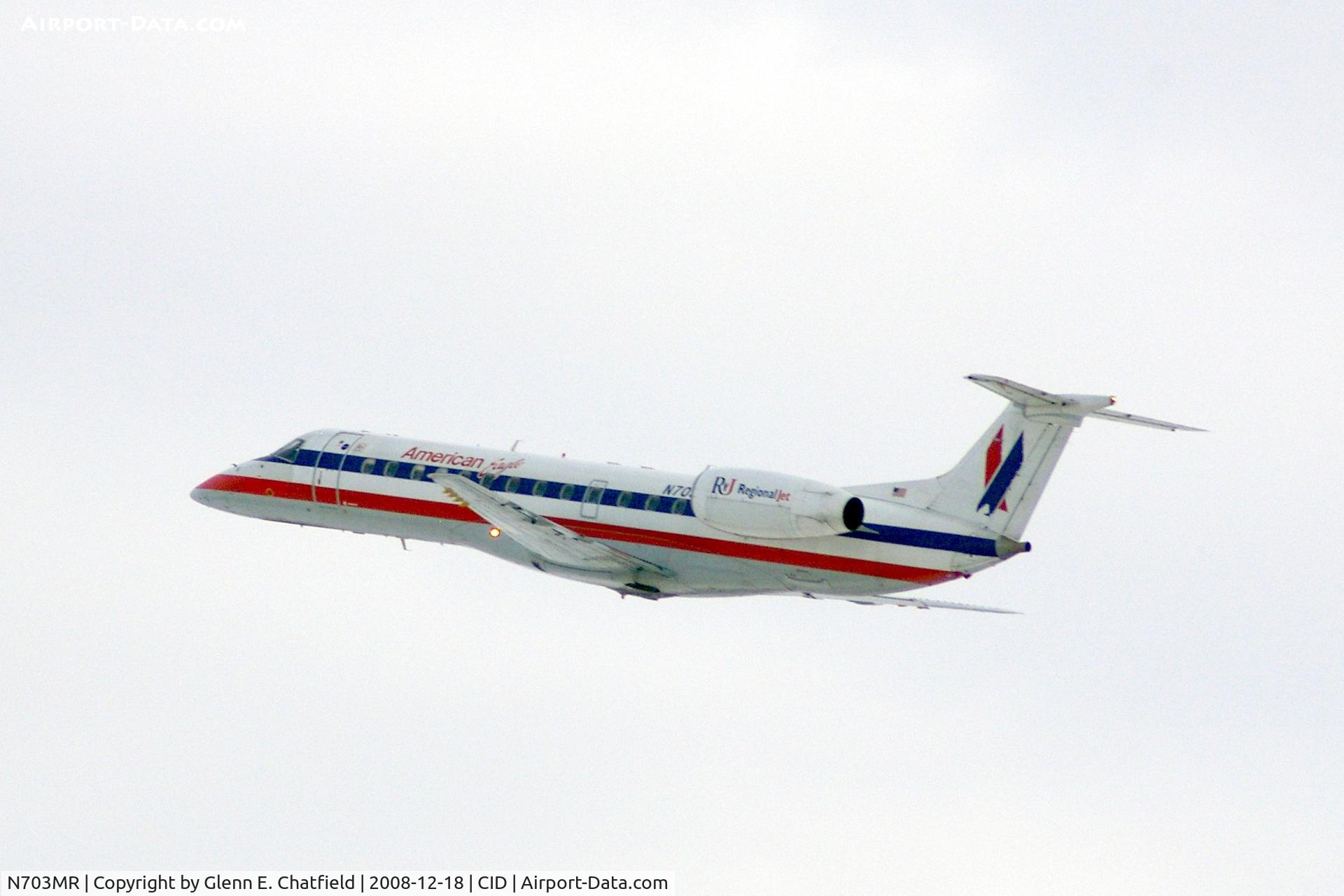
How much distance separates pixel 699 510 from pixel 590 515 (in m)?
3.27

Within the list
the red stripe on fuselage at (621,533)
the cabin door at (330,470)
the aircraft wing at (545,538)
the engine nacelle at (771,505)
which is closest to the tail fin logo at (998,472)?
the red stripe on fuselage at (621,533)

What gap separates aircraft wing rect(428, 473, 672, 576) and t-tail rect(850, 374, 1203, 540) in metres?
7.01

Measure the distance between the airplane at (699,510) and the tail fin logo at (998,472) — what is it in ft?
0.10

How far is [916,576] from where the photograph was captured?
48844 millimetres

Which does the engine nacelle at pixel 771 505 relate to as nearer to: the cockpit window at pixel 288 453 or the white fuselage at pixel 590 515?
the white fuselage at pixel 590 515

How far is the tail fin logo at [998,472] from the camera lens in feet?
158

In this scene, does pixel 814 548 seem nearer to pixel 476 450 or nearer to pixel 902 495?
pixel 902 495

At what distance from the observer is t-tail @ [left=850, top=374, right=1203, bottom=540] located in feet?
156

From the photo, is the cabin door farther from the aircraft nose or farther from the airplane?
the aircraft nose

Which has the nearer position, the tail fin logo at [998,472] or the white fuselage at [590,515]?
the tail fin logo at [998,472]

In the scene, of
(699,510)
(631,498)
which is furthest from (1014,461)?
(631,498)

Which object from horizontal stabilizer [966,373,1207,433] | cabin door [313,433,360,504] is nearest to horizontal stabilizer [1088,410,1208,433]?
horizontal stabilizer [966,373,1207,433]

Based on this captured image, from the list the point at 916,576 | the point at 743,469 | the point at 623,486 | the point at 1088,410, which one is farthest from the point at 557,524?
the point at 1088,410

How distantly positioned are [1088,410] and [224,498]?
929 inches
